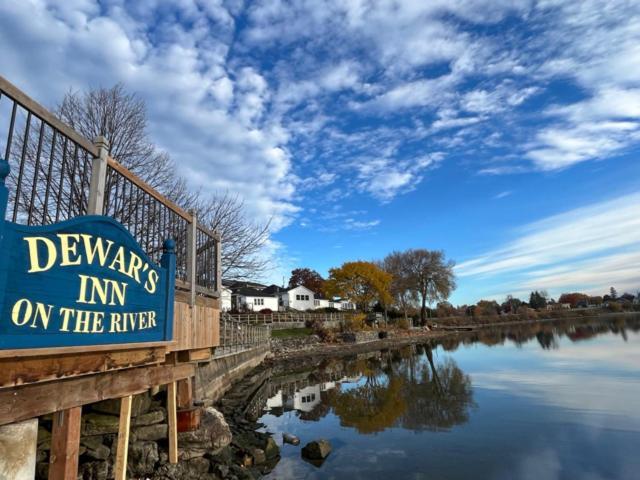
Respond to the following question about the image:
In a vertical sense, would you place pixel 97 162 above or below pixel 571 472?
above

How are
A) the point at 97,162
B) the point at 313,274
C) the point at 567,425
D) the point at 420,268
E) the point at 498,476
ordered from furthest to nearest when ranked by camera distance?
the point at 313,274 → the point at 420,268 → the point at 567,425 → the point at 498,476 → the point at 97,162

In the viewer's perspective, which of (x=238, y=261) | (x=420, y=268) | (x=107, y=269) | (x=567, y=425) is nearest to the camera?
(x=107, y=269)

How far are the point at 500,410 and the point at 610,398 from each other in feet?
13.6

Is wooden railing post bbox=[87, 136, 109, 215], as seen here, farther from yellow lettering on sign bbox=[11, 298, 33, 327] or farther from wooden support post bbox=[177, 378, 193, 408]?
wooden support post bbox=[177, 378, 193, 408]

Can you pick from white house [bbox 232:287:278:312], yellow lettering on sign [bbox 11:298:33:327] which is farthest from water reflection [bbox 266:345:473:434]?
white house [bbox 232:287:278:312]

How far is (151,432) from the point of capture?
546cm

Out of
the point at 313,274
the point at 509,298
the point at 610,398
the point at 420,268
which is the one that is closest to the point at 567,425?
the point at 610,398

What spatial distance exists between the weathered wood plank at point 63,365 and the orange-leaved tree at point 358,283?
45860 millimetres

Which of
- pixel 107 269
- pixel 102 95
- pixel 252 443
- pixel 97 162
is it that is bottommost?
pixel 252 443

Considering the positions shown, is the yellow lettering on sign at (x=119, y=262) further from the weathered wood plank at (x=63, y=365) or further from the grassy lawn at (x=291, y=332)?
the grassy lawn at (x=291, y=332)

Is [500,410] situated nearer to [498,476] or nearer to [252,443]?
[498,476]

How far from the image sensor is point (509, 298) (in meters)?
112

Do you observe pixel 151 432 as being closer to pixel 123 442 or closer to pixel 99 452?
pixel 99 452

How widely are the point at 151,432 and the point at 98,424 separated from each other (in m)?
0.91
